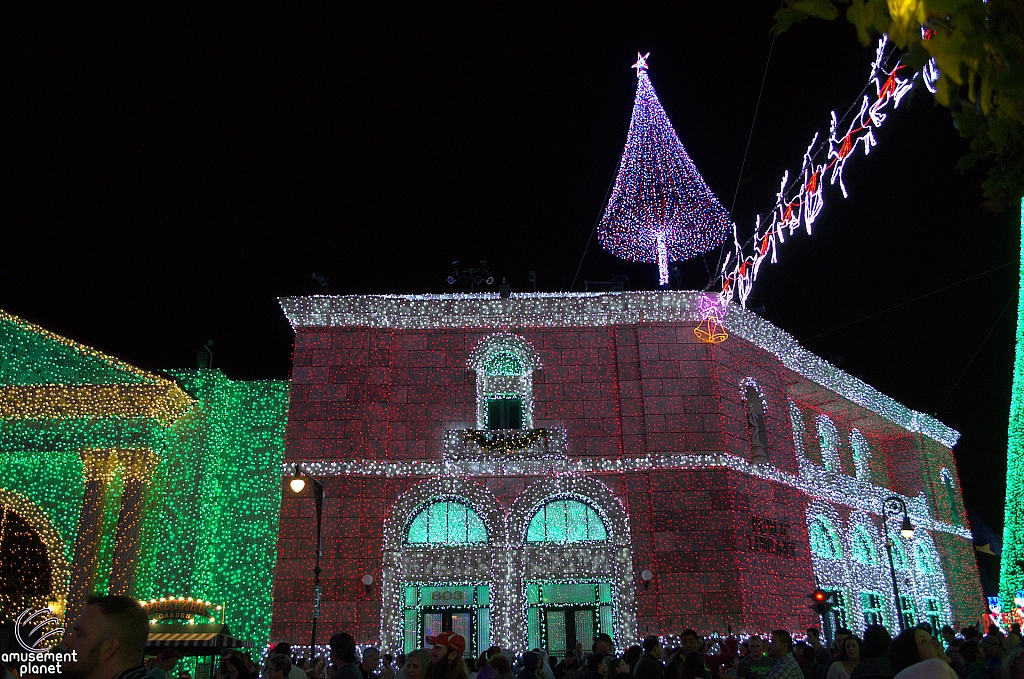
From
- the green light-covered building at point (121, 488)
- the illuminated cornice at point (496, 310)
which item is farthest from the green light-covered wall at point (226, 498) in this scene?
the illuminated cornice at point (496, 310)

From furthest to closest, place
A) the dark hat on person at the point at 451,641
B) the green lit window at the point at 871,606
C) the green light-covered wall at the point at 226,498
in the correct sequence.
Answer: the green lit window at the point at 871,606
the green light-covered wall at the point at 226,498
the dark hat on person at the point at 451,641

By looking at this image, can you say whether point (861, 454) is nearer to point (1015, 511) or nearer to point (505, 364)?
point (1015, 511)

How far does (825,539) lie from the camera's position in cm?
2433

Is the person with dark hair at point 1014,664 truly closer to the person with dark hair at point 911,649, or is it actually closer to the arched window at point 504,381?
the person with dark hair at point 911,649

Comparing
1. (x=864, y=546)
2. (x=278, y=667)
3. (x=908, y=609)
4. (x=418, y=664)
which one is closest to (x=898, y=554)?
(x=908, y=609)

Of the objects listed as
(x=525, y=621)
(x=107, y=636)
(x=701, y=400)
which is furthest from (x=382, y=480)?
(x=107, y=636)

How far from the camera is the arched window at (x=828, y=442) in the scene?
2719 cm

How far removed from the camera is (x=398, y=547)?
65.6 feet

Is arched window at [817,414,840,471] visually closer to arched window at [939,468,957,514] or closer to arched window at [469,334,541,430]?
arched window at [939,468,957,514]

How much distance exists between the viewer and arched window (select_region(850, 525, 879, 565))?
25.5 meters

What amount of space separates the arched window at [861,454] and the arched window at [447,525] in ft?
51.5

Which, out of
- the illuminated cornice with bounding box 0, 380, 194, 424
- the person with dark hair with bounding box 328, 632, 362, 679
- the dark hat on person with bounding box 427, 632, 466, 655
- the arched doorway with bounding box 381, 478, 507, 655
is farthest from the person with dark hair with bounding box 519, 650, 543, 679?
the illuminated cornice with bounding box 0, 380, 194, 424

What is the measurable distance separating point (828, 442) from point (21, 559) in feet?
83.5

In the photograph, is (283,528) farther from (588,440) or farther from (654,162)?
(654,162)
